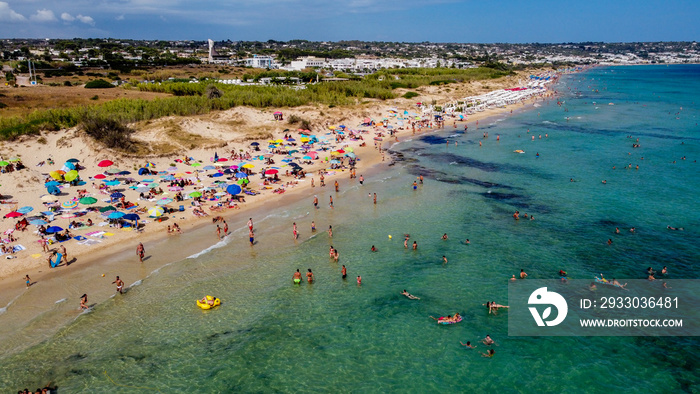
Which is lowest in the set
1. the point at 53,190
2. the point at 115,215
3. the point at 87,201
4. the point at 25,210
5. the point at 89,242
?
the point at 89,242

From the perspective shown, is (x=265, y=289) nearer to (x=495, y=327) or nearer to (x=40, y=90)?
(x=495, y=327)

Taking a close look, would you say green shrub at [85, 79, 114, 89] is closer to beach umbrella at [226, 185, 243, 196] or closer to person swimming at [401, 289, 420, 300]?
beach umbrella at [226, 185, 243, 196]

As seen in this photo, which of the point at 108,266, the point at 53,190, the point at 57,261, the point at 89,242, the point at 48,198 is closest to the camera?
the point at 57,261

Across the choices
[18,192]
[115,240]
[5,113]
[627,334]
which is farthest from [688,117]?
[5,113]

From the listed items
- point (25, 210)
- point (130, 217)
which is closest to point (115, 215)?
point (130, 217)

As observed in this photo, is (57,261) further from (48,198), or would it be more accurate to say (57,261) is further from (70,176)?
(70,176)

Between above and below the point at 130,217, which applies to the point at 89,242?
below

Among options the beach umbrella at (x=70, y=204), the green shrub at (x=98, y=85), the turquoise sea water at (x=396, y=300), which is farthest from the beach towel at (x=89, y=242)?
the green shrub at (x=98, y=85)
